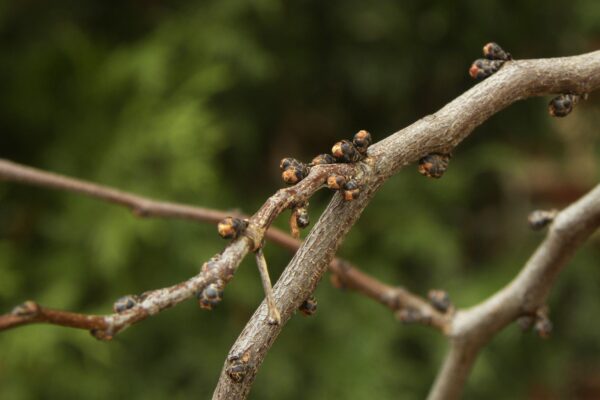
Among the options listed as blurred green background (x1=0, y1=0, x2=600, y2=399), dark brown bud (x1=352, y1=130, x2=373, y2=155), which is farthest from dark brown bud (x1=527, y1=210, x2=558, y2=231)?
blurred green background (x1=0, y1=0, x2=600, y2=399)

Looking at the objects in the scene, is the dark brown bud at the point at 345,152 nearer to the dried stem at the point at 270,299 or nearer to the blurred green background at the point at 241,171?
the dried stem at the point at 270,299

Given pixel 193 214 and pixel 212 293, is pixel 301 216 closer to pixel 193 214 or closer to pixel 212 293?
pixel 212 293

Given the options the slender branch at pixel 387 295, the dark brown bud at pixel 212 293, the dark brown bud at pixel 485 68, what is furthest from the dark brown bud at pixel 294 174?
the slender branch at pixel 387 295

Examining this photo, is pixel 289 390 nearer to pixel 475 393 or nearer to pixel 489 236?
pixel 475 393

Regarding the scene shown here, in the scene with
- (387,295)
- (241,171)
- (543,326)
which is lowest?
(543,326)

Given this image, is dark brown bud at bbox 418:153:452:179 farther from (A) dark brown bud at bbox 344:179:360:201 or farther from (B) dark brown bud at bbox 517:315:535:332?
(B) dark brown bud at bbox 517:315:535:332

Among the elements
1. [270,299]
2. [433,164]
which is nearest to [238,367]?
[270,299]
